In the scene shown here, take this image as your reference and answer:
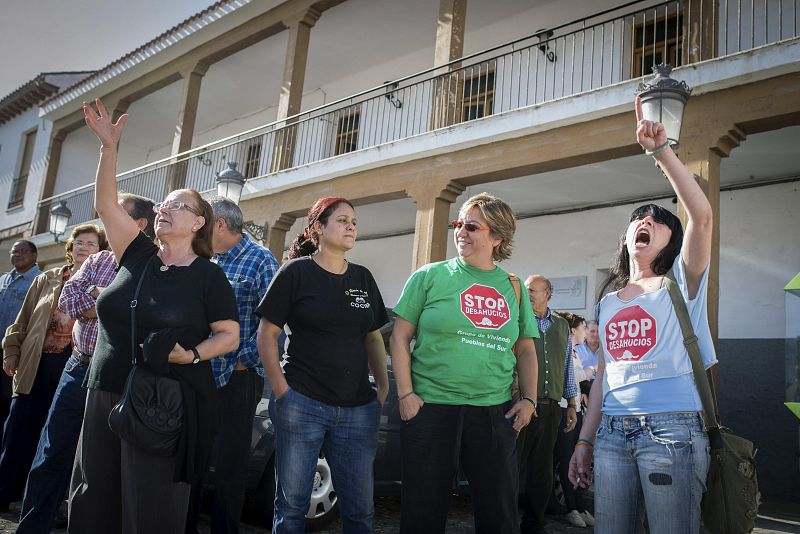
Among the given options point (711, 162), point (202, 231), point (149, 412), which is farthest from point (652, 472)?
point (711, 162)

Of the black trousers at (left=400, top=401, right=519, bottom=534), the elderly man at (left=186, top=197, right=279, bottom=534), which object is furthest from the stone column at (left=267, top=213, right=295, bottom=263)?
the black trousers at (left=400, top=401, right=519, bottom=534)

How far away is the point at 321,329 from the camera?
3043mm

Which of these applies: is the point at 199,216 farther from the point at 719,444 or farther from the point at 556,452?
the point at 556,452

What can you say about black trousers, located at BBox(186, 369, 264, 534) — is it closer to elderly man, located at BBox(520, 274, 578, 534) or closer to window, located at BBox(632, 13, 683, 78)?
elderly man, located at BBox(520, 274, 578, 534)

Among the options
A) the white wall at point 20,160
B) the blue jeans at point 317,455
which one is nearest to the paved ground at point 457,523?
the blue jeans at point 317,455

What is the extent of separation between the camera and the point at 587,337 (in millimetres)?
7586

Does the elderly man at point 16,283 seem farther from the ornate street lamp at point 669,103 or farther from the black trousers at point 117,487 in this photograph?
the ornate street lamp at point 669,103

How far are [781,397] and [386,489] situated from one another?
651cm

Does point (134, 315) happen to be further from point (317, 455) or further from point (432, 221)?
point (432, 221)

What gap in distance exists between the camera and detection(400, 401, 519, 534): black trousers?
2.79 metres

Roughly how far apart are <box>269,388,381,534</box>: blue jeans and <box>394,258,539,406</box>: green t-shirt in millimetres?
358

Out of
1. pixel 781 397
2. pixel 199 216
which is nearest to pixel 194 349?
pixel 199 216

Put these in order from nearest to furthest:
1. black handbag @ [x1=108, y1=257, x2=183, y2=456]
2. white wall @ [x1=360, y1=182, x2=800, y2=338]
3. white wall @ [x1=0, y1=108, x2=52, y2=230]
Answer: black handbag @ [x1=108, y1=257, x2=183, y2=456], white wall @ [x1=360, y1=182, x2=800, y2=338], white wall @ [x1=0, y1=108, x2=52, y2=230]

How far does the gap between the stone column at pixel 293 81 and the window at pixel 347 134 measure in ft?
7.75
